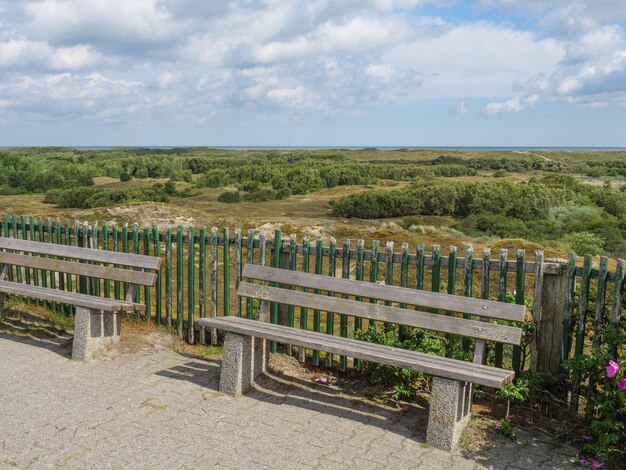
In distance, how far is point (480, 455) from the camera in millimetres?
4398

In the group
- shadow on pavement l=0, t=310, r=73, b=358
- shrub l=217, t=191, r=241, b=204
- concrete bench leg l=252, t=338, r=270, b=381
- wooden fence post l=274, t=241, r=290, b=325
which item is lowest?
shrub l=217, t=191, r=241, b=204

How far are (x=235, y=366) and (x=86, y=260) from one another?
287 cm

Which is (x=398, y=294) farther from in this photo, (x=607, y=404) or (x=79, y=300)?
(x=79, y=300)

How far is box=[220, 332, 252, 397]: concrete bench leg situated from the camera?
212 inches

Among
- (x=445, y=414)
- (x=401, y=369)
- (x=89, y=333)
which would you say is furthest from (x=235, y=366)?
(x=445, y=414)

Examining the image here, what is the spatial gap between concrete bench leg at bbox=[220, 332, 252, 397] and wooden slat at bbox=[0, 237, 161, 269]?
1.61m

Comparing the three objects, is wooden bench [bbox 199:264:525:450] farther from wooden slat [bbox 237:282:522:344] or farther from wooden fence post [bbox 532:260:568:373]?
wooden fence post [bbox 532:260:568:373]

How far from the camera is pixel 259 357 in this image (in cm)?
574

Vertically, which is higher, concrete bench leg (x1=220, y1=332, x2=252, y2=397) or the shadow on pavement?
concrete bench leg (x1=220, y1=332, x2=252, y2=397)

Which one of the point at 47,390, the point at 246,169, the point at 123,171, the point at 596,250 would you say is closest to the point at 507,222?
the point at 596,250

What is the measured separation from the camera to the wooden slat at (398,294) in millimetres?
4723

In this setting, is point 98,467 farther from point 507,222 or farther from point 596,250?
point 507,222

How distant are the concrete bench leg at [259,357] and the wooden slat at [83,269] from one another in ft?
4.92

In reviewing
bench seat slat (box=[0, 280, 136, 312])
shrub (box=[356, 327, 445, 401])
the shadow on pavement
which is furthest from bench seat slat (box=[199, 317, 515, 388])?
the shadow on pavement
